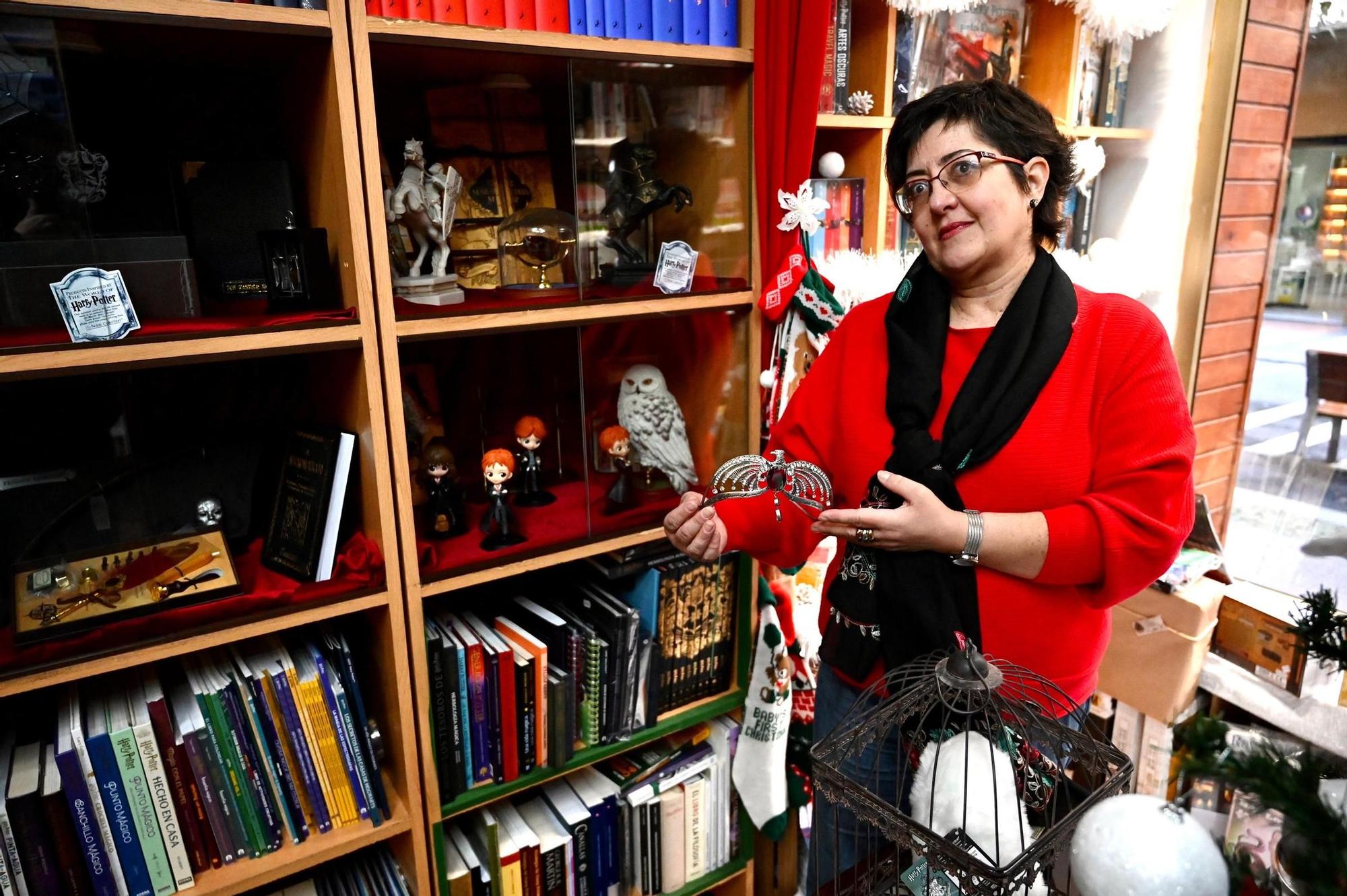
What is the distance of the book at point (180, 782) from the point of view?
1.21 meters

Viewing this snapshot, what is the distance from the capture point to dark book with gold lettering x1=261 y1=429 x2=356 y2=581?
1.29m

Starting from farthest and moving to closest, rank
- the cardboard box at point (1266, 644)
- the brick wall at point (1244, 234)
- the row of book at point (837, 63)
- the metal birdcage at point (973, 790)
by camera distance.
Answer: the brick wall at point (1244, 234), the cardboard box at point (1266, 644), the row of book at point (837, 63), the metal birdcage at point (973, 790)

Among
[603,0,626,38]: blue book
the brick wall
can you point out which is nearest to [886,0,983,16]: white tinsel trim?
[603,0,626,38]: blue book

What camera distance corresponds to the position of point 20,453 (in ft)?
4.04

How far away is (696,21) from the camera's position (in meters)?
1.45

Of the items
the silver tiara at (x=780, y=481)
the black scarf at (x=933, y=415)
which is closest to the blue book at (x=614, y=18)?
the black scarf at (x=933, y=415)

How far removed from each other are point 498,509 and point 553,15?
810 mm

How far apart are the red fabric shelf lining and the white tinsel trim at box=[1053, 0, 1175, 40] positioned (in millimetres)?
1890

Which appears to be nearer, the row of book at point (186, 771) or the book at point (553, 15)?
the row of book at point (186, 771)

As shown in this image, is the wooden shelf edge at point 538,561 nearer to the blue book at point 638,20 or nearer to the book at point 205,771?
the book at point 205,771

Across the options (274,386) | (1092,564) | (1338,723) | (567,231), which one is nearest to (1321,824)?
(1092,564)

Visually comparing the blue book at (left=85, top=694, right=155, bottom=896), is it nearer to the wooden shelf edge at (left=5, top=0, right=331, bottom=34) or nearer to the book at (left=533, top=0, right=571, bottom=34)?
the wooden shelf edge at (left=5, top=0, right=331, bottom=34)

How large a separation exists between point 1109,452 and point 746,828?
1.18 metres

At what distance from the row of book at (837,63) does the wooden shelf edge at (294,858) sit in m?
1.53
